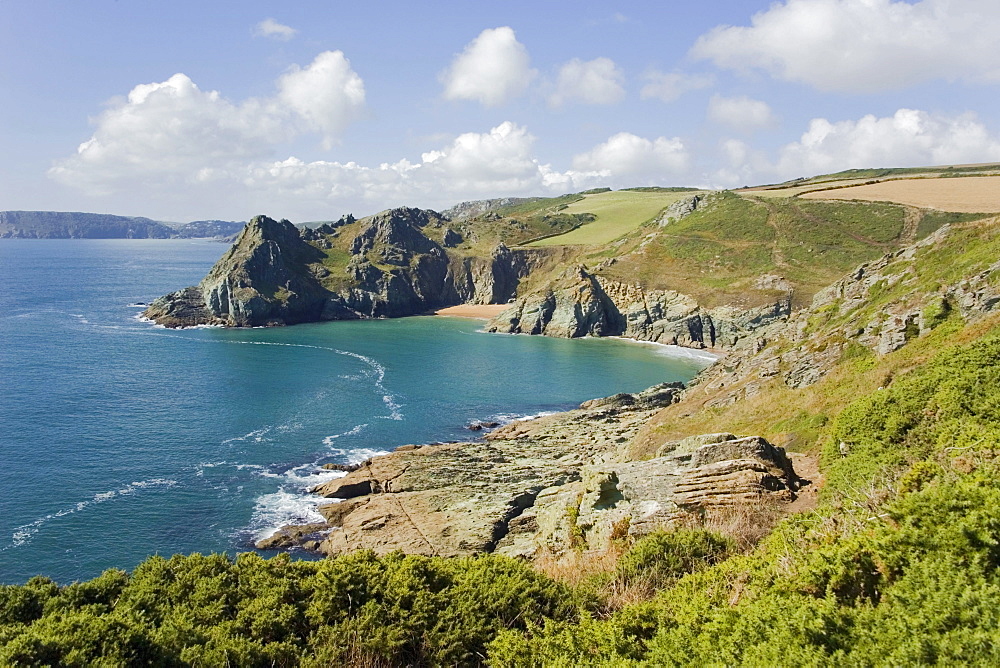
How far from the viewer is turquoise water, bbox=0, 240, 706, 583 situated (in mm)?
40094

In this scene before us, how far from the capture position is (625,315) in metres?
121

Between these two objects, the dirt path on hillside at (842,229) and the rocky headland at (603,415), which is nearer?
the rocky headland at (603,415)

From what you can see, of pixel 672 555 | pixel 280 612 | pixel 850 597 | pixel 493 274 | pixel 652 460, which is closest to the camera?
pixel 850 597

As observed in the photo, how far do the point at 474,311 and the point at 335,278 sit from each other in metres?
35.1

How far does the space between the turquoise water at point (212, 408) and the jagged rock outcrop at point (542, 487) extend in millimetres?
5159

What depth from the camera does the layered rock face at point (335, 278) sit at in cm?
12525

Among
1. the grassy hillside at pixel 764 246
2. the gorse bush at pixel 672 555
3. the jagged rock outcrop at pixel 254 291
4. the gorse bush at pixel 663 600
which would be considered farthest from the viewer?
the jagged rock outcrop at pixel 254 291

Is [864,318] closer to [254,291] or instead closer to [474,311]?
[474,311]

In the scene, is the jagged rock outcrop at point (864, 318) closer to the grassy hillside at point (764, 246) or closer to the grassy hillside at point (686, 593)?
the grassy hillside at point (686, 593)

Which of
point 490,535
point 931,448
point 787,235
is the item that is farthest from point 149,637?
point 787,235

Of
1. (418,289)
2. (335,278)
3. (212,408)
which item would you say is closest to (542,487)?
(212,408)

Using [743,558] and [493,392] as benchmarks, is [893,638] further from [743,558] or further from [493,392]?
[493,392]

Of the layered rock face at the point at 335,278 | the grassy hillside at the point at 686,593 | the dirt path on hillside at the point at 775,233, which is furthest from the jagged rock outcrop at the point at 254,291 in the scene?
the grassy hillside at the point at 686,593

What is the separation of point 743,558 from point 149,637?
12268mm
